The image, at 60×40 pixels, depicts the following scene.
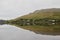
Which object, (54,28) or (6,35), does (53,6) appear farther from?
(6,35)

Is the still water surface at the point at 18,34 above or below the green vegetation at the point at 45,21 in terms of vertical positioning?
below

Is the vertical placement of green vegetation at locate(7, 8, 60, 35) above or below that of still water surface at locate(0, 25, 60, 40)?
above

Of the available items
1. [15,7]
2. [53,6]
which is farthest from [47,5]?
[15,7]
